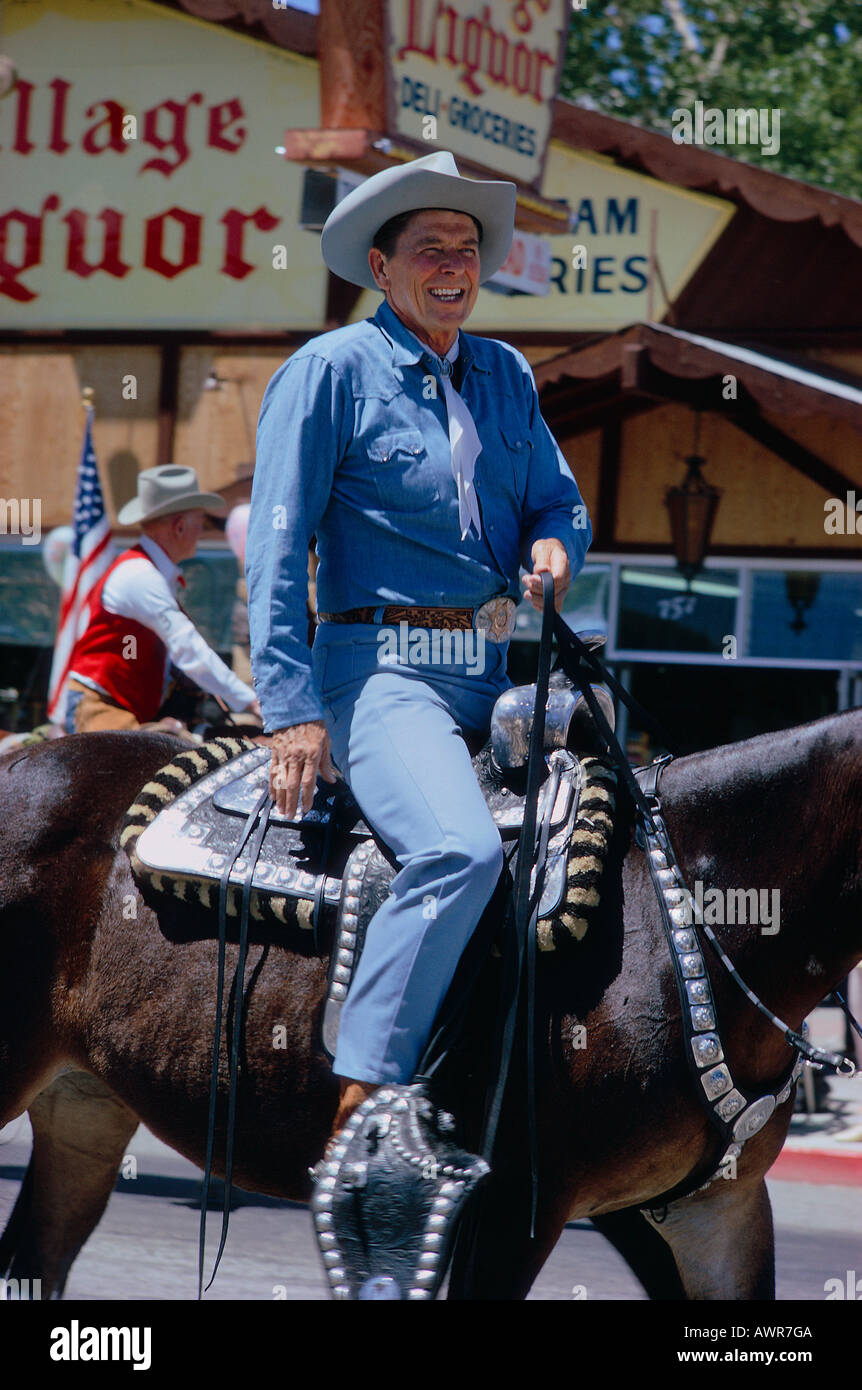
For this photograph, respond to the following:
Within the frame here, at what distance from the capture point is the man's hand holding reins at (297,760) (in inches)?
127

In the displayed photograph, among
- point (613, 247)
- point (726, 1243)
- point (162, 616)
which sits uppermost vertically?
point (613, 247)

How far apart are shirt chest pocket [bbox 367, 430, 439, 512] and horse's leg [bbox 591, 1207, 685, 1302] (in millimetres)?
1576

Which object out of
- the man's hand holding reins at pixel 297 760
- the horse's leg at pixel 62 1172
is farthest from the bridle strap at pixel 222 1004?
the horse's leg at pixel 62 1172

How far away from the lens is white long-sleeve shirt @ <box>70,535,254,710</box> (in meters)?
5.70

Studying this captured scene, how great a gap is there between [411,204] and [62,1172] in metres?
2.49

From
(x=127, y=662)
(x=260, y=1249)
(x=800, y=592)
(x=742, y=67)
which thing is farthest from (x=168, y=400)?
(x=742, y=67)

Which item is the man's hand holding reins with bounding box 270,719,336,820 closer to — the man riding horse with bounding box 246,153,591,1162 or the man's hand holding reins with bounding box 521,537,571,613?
the man riding horse with bounding box 246,153,591,1162

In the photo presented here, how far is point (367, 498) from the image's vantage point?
11.2ft

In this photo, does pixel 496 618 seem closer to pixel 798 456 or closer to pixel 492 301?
pixel 798 456

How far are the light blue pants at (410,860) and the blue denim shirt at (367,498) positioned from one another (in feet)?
0.50

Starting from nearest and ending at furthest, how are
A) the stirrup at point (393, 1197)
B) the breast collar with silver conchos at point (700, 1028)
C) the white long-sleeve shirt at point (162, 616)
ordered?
1. the stirrup at point (393, 1197)
2. the breast collar with silver conchos at point (700, 1028)
3. the white long-sleeve shirt at point (162, 616)

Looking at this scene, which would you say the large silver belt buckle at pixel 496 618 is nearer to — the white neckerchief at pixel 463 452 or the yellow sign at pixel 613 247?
the white neckerchief at pixel 463 452

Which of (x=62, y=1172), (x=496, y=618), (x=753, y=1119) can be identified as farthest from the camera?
(x=62, y=1172)
